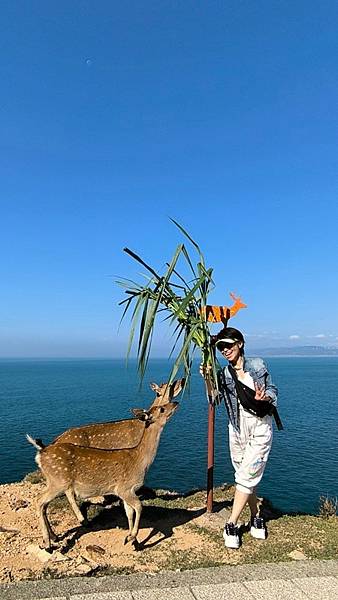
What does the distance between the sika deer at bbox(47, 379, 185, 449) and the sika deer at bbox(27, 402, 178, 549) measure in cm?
90

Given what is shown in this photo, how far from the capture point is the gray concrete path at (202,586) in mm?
4180

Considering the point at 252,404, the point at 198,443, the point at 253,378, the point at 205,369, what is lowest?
the point at 198,443

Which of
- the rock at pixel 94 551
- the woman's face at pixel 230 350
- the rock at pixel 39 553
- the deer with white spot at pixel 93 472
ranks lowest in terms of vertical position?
the rock at pixel 94 551

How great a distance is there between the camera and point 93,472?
552 centimetres

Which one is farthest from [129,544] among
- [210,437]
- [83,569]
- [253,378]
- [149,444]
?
[253,378]

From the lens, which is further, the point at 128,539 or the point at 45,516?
the point at 128,539

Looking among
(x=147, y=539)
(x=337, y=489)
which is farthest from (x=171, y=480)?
(x=147, y=539)

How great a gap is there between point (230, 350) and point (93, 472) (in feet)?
6.96

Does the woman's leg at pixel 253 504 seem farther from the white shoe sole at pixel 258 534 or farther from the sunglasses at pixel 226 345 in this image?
the sunglasses at pixel 226 345

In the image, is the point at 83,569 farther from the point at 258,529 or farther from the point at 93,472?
the point at 258,529

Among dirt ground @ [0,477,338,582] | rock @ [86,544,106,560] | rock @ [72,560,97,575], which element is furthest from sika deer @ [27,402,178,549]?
rock @ [72,560,97,575]

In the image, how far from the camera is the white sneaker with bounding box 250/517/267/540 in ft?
19.0

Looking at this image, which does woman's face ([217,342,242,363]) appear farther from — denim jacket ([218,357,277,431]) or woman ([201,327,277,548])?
denim jacket ([218,357,277,431])

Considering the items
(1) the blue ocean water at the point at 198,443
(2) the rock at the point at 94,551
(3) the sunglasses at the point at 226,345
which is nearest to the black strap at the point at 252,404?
(3) the sunglasses at the point at 226,345
